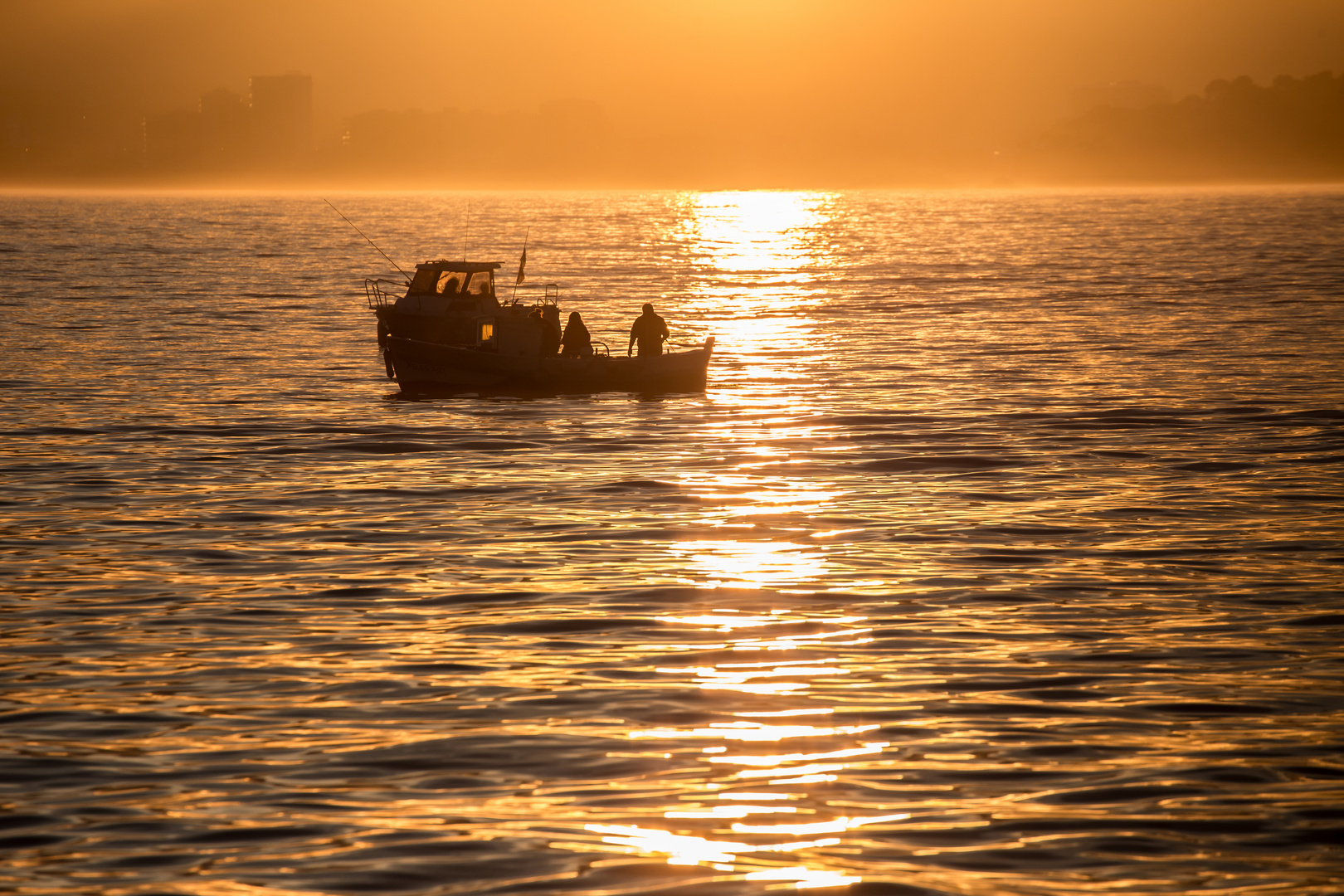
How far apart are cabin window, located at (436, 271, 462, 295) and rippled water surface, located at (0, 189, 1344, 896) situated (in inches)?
123

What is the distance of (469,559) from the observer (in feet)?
64.7

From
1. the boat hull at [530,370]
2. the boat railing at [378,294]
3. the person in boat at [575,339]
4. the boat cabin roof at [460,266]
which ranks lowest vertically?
the boat hull at [530,370]

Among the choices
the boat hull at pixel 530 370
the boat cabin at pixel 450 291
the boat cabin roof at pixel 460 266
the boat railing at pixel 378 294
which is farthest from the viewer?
the boat railing at pixel 378 294

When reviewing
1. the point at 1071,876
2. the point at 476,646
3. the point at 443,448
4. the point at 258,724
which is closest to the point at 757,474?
the point at 443,448

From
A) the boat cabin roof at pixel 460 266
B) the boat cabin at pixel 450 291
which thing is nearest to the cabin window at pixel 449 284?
the boat cabin at pixel 450 291

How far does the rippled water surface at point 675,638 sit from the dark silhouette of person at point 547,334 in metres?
1.32

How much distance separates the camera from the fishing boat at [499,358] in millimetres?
39188

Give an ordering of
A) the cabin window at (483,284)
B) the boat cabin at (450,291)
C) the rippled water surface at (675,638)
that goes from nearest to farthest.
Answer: the rippled water surface at (675,638), the boat cabin at (450,291), the cabin window at (483,284)

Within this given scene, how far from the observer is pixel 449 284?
133 feet

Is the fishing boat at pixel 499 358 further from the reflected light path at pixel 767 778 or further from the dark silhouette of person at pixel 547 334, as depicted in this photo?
the reflected light path at pixel 767 778

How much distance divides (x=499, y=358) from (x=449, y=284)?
10.2 ft

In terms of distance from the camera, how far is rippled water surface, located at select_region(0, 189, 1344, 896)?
1047 centimetres

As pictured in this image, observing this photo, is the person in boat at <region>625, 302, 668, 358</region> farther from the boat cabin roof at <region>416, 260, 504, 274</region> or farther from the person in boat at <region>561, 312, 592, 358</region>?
the boat cabin roof at <region>416, 260, 504, 274</region>

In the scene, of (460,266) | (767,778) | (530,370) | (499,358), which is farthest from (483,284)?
(767,778)
